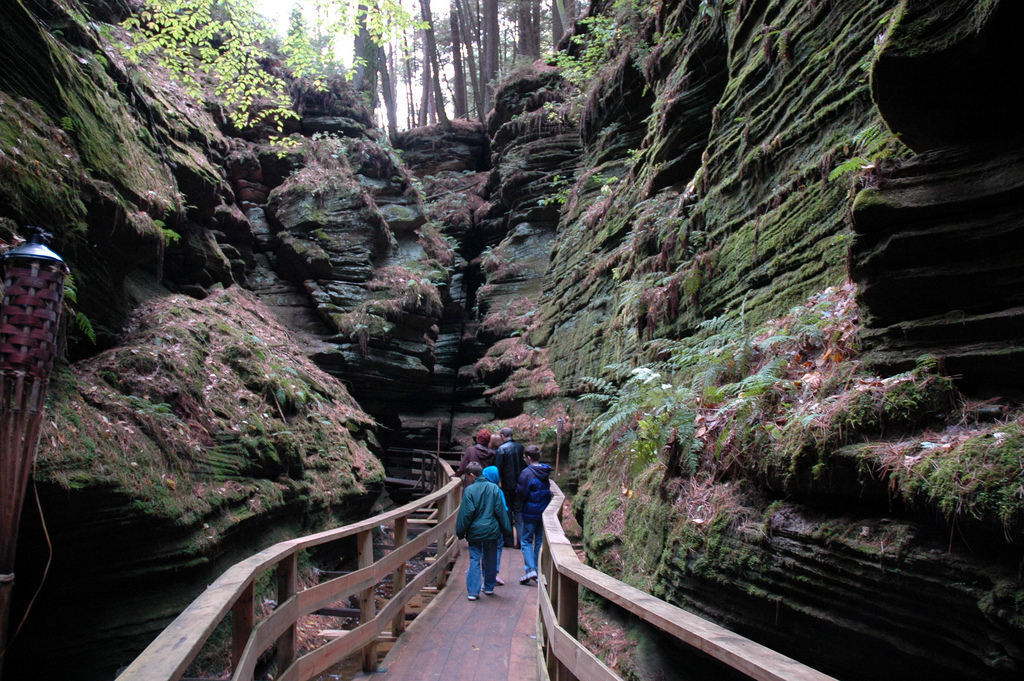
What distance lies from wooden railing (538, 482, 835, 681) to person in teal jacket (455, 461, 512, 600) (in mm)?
2062

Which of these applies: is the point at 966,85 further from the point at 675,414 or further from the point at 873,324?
the point at 675,414

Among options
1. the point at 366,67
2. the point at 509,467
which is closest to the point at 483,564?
the point at 509,467

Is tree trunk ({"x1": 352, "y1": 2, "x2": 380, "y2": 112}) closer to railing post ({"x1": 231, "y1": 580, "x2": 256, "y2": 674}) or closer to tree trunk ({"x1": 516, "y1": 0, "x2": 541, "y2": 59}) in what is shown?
tree trunk ({"x1": 516, "y1": 0, "x2": 541, "y2": 59})

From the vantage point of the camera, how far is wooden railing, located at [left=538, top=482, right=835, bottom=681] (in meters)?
1.58

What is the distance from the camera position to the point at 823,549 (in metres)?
2.67

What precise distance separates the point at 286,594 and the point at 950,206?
4.72 meters

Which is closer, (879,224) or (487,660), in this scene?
(879,224)

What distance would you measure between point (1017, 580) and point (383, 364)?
585 inches

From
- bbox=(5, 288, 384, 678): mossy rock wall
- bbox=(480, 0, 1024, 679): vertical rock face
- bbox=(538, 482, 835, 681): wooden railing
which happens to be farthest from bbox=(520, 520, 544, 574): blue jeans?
bbox=(5, 288, 384, 678): mossy rock wall

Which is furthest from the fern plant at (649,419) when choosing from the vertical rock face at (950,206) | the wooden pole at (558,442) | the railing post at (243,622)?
the wooden pole at (558,442)

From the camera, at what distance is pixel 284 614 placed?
11.4ft

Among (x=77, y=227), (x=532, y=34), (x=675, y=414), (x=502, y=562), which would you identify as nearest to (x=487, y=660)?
(x=675, y=414)

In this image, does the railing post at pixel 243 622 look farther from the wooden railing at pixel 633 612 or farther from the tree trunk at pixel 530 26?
the tree trunk at pixel 530 26

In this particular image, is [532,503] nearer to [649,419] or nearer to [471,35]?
[649,419]
